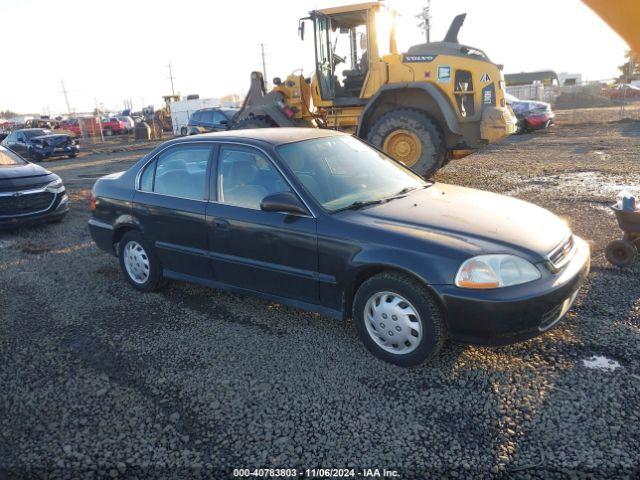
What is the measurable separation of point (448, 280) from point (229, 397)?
161 centimetres

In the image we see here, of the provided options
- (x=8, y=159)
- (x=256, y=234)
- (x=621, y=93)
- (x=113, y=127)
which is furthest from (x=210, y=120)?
(x=621, y=93)

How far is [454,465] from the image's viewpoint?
2504 mm

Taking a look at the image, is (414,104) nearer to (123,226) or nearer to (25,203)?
(123,226)

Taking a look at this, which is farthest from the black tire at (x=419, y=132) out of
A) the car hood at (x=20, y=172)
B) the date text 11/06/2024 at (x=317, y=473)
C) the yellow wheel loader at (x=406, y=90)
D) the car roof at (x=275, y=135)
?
the date text 11/06/2024 at (x=317, y=473)

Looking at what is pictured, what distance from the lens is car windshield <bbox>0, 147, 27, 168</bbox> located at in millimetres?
8242

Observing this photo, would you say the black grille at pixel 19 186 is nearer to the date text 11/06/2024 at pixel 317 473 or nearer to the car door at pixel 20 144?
the date text 11/06/2024 at pixel 317 473

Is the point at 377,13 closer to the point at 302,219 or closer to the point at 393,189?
the point at 393,189

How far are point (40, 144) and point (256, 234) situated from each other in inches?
785

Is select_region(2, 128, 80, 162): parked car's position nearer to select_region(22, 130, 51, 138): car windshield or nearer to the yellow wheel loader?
select_region(22, 130, 51, 138): car windshield

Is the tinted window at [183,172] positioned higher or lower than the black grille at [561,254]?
higher

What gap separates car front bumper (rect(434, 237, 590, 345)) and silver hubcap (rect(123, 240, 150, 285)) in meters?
3.11

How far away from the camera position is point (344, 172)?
422 cm

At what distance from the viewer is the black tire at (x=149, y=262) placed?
15.9 ft

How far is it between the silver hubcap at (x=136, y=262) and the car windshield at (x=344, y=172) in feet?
6.36
